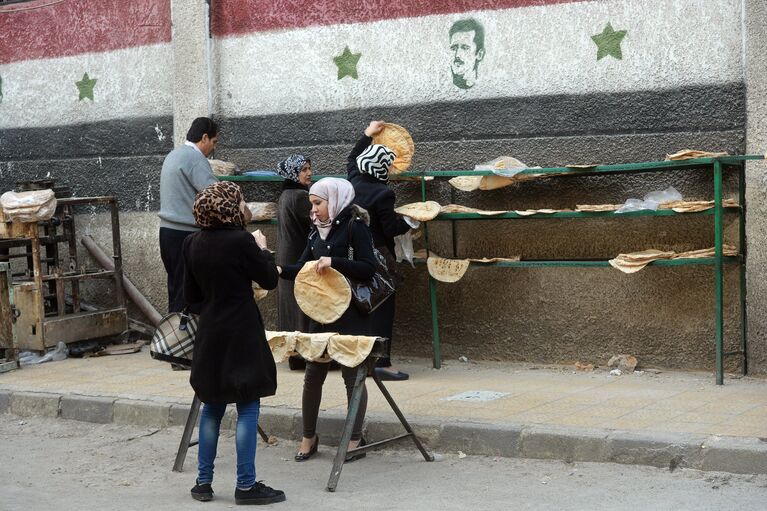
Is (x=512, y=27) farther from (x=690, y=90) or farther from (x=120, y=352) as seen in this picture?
(x=120, y=352)

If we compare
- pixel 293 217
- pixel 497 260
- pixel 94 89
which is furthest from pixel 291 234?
pixel 94 89

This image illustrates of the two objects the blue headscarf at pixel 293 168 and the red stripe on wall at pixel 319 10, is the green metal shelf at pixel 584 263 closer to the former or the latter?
the blue headscarf at pixel 293 168

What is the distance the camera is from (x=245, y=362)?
5680 mm

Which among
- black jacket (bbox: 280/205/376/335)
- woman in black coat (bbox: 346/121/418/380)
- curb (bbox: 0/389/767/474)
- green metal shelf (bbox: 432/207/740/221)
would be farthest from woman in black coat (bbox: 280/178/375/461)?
green metal shelf (bbox: 432/207/740/221)

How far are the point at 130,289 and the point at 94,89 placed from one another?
2021 millimetres

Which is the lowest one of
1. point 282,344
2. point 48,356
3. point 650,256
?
point 48,356

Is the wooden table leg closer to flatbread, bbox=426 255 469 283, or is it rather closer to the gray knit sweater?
flatbread, bbox=426 255 469 283

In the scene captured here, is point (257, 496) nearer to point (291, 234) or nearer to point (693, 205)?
point (291, 234)

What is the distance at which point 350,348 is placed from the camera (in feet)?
19.7

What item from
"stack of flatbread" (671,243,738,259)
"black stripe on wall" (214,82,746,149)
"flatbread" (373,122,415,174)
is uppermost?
"black stripe on wall" (214,82,746,149)

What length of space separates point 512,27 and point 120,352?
4.42 metres

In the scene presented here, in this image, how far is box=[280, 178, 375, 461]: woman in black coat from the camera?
6371 millimetres

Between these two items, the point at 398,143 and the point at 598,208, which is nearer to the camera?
the point at 598,208

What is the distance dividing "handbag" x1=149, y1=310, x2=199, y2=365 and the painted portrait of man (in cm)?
377
